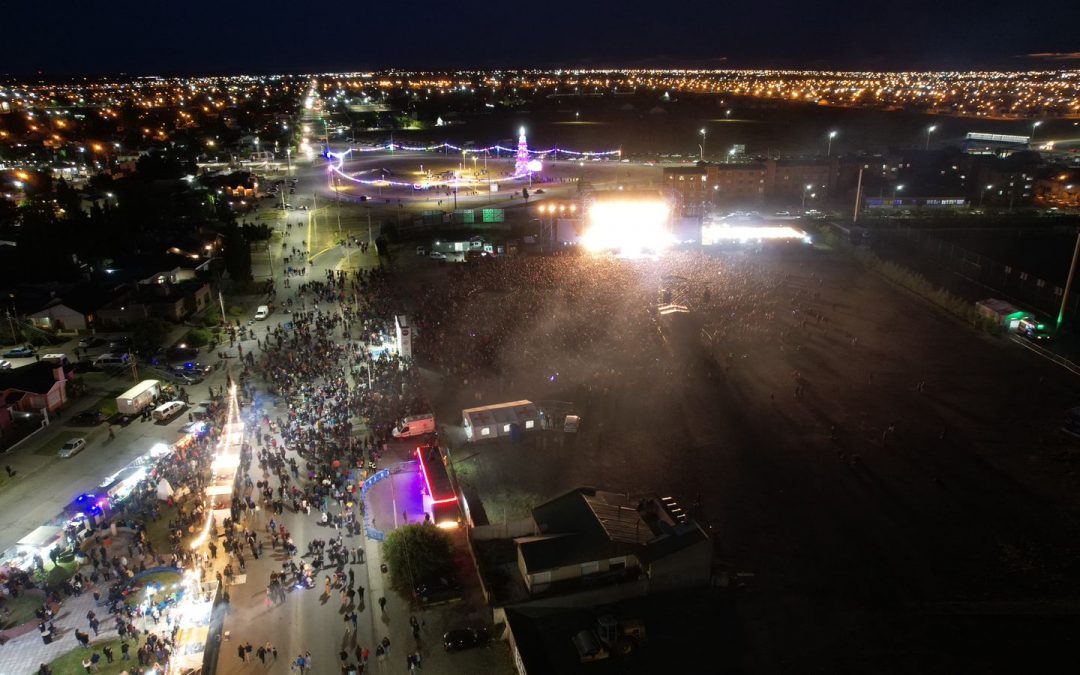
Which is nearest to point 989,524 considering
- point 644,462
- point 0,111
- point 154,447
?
point 644,462

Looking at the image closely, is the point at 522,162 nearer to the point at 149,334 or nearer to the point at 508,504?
the point at 149,334

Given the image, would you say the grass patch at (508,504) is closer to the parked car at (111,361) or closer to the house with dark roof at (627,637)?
the house with dark roof at (627,637)

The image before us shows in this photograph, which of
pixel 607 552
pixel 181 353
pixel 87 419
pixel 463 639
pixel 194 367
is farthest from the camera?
pixel 181 353

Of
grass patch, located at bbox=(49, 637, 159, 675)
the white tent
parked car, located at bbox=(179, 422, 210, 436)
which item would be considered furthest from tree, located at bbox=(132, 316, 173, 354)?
grass patch, located at bbox=(49, 637, 159, 675)

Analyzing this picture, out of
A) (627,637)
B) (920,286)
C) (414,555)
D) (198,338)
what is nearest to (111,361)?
(198,338)

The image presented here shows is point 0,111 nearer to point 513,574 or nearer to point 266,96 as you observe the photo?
point 266,96

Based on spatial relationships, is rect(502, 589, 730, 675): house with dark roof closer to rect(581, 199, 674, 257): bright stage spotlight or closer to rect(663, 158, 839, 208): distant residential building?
rect(581, 199, 674, 257): bright stage spotlight

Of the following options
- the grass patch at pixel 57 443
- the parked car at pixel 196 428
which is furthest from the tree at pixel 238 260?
the parked car at pixel 196 428
